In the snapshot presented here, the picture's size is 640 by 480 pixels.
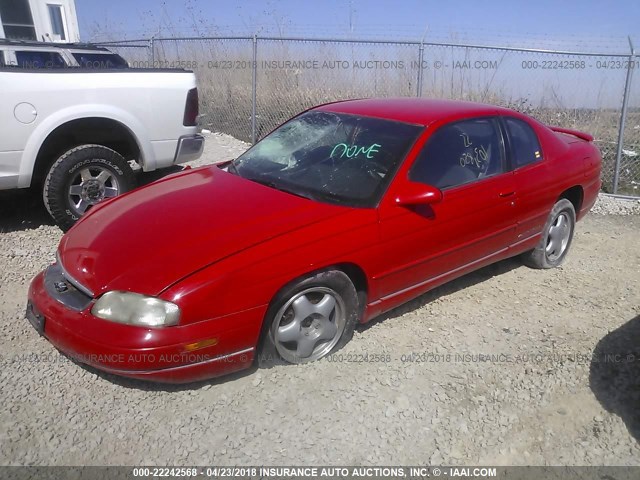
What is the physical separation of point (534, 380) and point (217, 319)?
1903mm

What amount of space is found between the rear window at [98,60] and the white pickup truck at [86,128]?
1.84m

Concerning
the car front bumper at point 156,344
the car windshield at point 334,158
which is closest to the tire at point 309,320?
the car front bumper at point 156,344

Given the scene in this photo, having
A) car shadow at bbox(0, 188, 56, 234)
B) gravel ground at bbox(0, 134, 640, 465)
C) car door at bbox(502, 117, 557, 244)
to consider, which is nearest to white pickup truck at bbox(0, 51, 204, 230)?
car shadow at bbox(0, 188, 56, 234)

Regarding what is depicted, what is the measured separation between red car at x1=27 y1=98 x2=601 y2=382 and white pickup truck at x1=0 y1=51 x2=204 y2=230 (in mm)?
1543

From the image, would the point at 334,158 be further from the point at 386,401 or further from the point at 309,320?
the point at 386,401

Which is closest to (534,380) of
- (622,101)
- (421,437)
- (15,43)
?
(421,437)

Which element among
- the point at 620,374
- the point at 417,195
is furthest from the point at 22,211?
the point at 620,374

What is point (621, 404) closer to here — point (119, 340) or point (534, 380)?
point (534, 380)

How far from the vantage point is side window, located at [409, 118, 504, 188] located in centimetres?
342

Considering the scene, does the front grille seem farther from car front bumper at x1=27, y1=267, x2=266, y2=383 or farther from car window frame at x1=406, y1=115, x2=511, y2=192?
car window frame at x1=406, y1=115, x2=511, y2=192

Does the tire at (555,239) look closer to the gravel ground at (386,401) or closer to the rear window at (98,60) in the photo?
the gravel ground at (386,401)

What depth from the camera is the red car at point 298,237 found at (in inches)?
101

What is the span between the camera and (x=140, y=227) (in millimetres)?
3025

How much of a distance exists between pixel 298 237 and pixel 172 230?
2.35 feet
